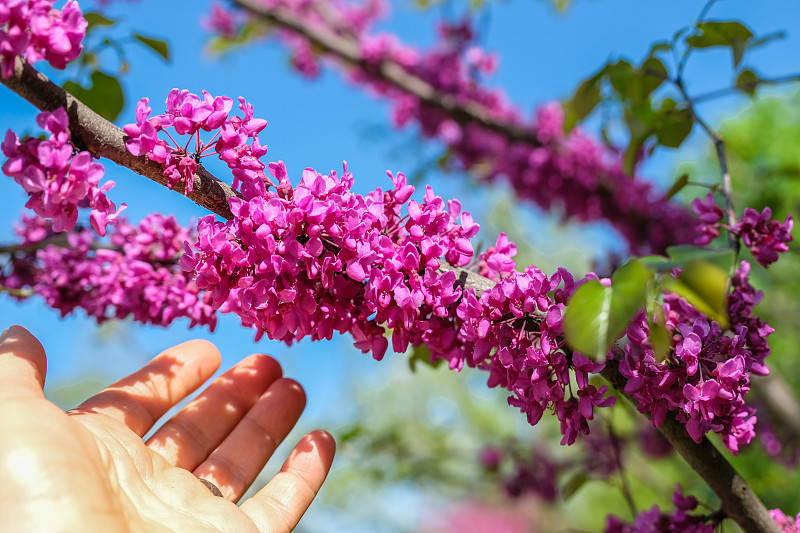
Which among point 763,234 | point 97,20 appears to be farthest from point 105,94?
point 763,234

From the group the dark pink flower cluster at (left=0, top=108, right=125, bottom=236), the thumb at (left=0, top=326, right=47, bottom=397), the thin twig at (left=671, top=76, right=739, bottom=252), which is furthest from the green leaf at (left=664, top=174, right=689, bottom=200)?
the thumb at (left=0, top=326, right=47, bottom=397)

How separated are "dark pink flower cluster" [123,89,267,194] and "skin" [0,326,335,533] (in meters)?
0.71

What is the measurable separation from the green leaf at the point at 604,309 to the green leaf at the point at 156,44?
1.69 meters

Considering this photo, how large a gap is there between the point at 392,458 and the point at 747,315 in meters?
3.79

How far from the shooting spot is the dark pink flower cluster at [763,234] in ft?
4.96

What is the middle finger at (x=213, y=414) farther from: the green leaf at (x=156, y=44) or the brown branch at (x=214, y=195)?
the green leaf at (x=156, y=44)

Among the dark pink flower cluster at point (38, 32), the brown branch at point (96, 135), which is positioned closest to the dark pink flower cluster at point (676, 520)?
the brown branch at point (96, 135)

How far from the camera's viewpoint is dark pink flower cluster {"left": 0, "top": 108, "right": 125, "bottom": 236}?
1.07 meters

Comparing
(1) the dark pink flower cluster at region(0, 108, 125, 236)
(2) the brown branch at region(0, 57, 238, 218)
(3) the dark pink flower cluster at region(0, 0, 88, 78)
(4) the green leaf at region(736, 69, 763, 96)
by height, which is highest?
(4) the green leaf at region(736, 69, 763, 96)

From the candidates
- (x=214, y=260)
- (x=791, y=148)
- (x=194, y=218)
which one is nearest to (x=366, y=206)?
(x=214, y=260)

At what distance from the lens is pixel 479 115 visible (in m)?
4.74

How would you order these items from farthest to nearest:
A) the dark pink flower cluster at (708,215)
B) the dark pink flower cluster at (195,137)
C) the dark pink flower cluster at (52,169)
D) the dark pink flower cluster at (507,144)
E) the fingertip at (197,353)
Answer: the dark pink flower cluster at (507,144) → the fingertip at (197,353) → the dark pink flower cluster at (708,215) → the dark pink flower cluster at (195,137) → the dark pink flower cluster at (52,169)

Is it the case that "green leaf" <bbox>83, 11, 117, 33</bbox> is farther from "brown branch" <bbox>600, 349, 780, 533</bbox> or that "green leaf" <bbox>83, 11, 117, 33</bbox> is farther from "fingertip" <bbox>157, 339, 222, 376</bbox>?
"brown branch" <bbox>600, 349, 780, 533</bbox>

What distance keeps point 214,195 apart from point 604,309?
2.96 ft
